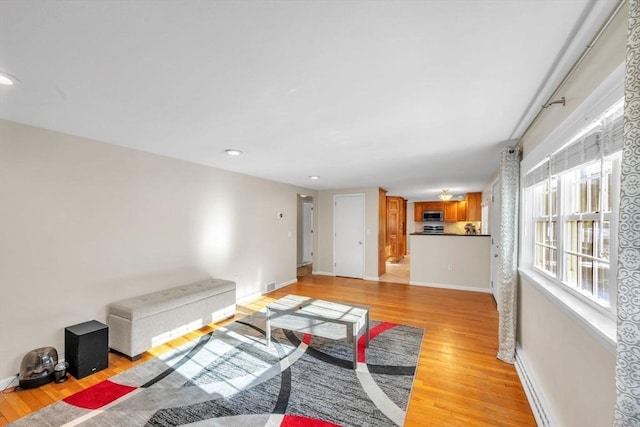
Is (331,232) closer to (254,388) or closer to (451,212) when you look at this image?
(254,388)

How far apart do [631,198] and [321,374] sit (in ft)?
8.17

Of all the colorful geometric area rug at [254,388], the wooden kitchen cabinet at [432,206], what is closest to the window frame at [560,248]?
the colorful geometric area rug at [254,388]

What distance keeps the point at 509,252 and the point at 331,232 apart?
4.51 metres

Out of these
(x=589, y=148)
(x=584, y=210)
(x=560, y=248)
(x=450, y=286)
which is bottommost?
(x=450, y=286)

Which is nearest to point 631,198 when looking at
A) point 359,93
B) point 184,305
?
point 359,93

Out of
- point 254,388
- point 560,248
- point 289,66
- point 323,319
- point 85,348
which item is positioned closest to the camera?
point 289,66

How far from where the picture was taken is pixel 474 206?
27.6 feet

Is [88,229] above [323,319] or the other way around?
above

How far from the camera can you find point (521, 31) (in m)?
1.18

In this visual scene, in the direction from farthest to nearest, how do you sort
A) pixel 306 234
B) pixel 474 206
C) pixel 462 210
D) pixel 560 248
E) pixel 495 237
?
pixel 462 210, pixel 306 234, pixel 474 206, pixel 495 237, pixel 560 248

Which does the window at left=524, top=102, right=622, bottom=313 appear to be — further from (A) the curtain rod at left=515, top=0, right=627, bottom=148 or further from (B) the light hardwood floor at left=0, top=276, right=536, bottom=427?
(B) the light hardwood floor at left=0, top=276, right=536, bottom=427

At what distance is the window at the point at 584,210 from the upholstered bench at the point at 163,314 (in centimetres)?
363

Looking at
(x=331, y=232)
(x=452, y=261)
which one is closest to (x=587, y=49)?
(x=452, y=261)

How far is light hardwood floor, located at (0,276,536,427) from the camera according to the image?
2006 mm
